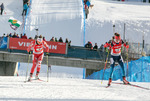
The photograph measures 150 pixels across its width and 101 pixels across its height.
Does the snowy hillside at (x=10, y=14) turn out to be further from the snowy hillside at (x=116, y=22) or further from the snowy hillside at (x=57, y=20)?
the snowy hillside at (x=116, y=22)

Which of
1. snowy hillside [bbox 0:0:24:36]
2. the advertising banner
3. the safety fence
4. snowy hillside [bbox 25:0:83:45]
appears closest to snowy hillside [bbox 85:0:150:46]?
snowy hillside [bbox 25:0:83:45]

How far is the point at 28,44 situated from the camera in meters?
17.9

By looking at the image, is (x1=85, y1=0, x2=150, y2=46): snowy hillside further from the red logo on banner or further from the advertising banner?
the advertising banner

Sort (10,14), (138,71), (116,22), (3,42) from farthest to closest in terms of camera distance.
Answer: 1. (10,14)
2. (116,22)
3. (3,42)
4. (138,71)

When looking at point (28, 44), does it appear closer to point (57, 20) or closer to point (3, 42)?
point (3, 42)

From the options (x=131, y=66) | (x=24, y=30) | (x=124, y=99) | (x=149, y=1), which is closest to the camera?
(x=124, y=99)

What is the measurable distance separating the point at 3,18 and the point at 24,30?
4.79 metres

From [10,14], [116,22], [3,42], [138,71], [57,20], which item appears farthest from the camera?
[10,14]

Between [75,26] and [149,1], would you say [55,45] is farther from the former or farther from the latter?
[149,1]

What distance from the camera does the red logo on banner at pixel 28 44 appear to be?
58.2 ft

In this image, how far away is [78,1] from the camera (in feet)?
112

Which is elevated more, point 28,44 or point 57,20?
point 57,20

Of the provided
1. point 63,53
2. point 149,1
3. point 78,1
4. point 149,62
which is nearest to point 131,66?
point 149,62

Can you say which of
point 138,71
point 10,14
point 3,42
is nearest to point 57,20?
point 10,14
